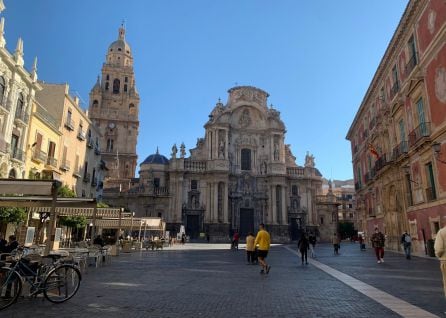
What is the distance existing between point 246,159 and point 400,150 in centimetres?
2993

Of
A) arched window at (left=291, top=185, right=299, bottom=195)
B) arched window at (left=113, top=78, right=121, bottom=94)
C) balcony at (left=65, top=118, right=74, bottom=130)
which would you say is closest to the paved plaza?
balcony at (left=65, top=118, right=74, bottom=130)

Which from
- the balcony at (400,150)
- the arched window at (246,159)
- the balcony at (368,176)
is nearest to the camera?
the balcony at (400,150)

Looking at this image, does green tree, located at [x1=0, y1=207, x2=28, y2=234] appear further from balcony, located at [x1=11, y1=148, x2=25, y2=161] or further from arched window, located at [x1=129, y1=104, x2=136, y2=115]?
arched window, located at [x1=129, y1=104, x2=136, y2=115]

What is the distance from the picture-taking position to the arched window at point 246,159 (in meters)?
52.6

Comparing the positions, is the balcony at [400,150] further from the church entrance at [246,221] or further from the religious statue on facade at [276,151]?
the church entrance at [246,221]

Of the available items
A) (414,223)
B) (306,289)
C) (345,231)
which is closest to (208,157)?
(414,223)

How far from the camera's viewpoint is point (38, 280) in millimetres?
7391

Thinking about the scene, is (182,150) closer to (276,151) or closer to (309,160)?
(276,151)

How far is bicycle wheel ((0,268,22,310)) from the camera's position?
6850mm

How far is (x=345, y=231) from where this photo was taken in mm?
71688

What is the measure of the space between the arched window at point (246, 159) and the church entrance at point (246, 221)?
6.46 m

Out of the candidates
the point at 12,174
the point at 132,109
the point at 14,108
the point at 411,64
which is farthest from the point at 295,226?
the point at 14,108

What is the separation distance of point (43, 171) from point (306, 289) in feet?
75.6

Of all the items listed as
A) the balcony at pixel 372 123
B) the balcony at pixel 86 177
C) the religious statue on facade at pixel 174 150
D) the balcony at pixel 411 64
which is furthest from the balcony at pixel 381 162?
the religious statue on facade at pixel 174 150
